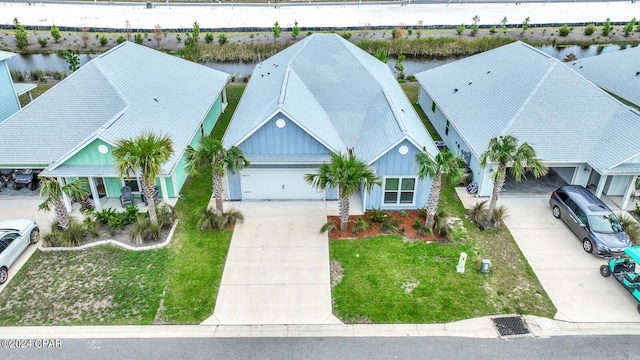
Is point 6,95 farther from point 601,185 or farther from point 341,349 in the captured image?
point 601,185

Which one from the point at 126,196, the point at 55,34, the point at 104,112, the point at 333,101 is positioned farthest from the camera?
the point at 55,34

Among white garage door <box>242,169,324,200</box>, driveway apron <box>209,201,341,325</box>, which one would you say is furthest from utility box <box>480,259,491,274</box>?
white garage door <box>242,169,324,200</box>

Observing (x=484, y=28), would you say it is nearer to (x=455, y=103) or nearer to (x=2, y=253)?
(x=455, y=103)

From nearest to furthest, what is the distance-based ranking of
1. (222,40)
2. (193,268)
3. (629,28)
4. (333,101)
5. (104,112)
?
(193,268) → (104,112) → (333,101) → (222,40) → (629,28)

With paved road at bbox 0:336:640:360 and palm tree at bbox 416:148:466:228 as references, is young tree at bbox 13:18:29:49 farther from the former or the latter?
palm tree at bbox 416:148:466:228

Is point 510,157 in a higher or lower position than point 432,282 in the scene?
higher

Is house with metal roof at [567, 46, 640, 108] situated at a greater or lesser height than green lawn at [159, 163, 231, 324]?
greater

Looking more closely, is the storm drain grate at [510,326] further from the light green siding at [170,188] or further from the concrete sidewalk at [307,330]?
the light green siding at [170,188]

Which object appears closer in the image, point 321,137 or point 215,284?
point 215,284

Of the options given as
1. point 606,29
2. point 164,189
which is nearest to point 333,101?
point 164,189
